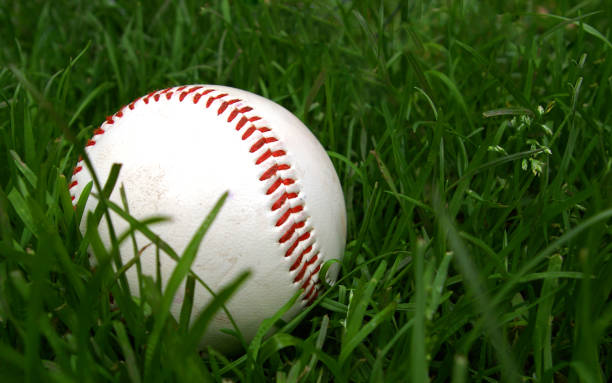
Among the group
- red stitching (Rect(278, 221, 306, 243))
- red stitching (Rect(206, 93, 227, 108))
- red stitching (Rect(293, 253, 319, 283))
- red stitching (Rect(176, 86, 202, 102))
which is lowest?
red stitching (Rect(293, 253, 319, 283))

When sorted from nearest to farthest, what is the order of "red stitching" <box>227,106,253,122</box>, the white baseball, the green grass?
the green grass, the white baseball, "red stitching" <box>227,106,253,122</box>

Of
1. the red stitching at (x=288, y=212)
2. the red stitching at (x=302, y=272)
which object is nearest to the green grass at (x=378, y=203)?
the red stitching at (x=302, y=272)

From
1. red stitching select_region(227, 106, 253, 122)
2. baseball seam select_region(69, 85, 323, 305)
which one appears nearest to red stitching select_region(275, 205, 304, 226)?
baseball seam select_region(69, 85, 323, 305)

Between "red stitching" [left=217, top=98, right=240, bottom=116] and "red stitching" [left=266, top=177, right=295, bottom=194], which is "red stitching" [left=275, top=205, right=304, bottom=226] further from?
"red stitching" [left=217, top=98, right=240, bottom=116]

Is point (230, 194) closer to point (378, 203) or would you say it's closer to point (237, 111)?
point (237, 111)

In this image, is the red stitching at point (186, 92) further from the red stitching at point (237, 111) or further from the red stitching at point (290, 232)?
the red stitching at point (290, 232)

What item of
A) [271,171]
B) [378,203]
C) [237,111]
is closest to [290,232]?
[271,171]
